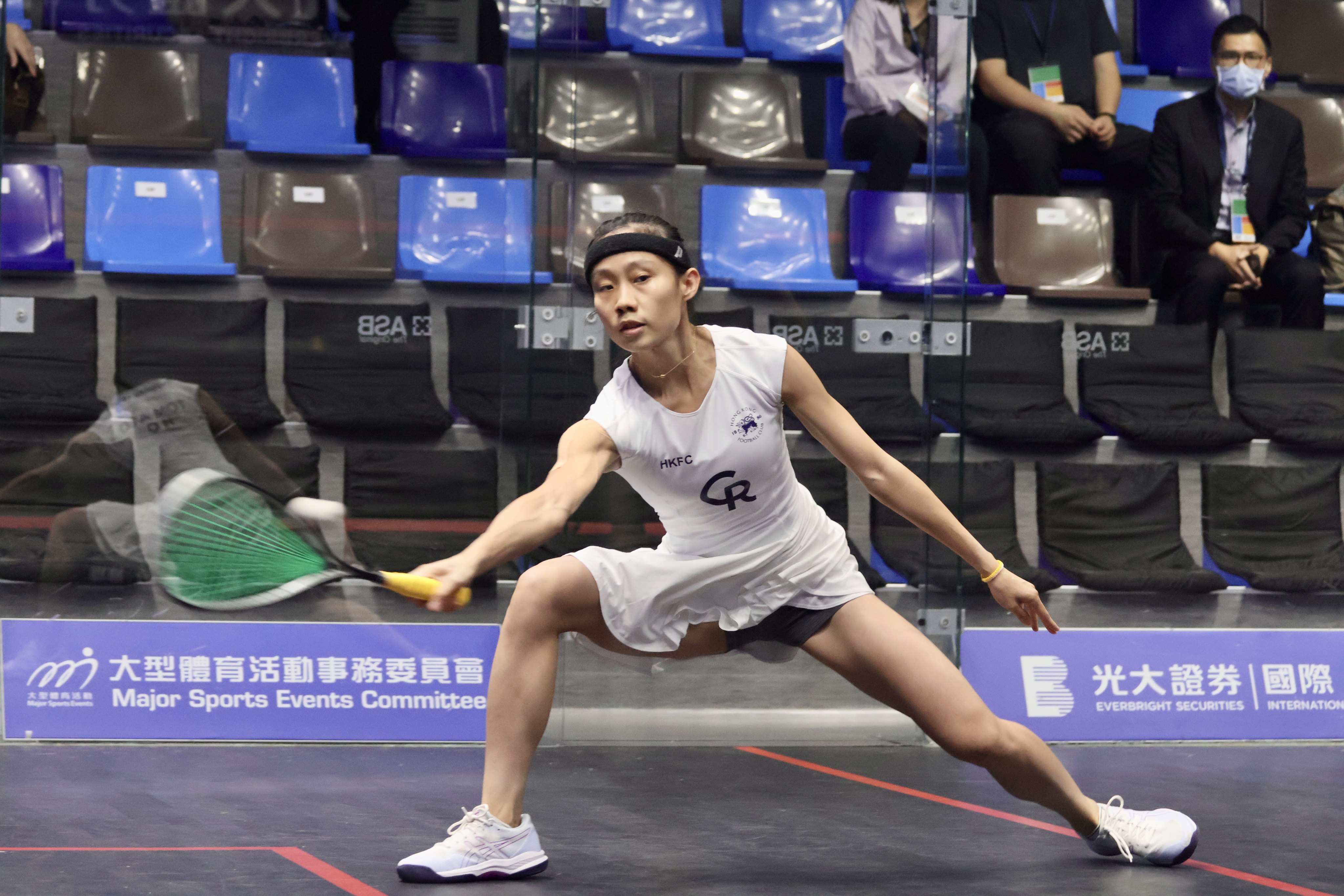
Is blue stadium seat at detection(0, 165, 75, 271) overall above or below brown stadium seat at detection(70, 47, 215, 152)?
below

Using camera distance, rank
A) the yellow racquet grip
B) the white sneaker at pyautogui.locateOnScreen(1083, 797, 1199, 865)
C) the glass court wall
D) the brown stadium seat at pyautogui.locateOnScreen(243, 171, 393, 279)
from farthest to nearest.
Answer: the brown stadium seat at pyautogui.locateOnScreen(243, 171, 393, 279), the glass court wall, the white sneaker at pyautogui.locateOnScreen(1083, 797, 1199, 865), the yellow racquet grip

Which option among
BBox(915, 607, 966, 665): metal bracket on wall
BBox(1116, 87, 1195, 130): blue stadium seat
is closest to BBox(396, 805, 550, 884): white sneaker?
BBox(915, 607, 966, 665): metal bracket on wall

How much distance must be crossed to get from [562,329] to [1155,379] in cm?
261

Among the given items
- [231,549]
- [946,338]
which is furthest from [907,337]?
[231,549]

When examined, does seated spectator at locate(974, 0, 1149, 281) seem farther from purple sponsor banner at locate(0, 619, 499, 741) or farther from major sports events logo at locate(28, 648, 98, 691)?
major sports events logo at locate(28, 648, 98, 691)

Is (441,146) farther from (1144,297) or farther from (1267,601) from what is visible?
(1267,601)

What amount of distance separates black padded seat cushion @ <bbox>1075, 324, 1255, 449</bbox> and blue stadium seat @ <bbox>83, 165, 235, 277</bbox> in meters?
3.31

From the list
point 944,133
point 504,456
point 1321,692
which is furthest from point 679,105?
point 1321,692

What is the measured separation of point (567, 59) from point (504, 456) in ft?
4.14

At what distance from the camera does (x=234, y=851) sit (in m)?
3.18

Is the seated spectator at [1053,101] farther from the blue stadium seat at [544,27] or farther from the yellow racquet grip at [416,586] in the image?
the yellow racquet grip at [416,586]

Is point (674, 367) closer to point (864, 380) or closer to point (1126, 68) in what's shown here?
point (864, 380)

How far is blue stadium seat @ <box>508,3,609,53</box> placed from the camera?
15.8ft

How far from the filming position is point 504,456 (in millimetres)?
4883
